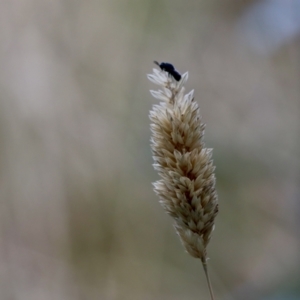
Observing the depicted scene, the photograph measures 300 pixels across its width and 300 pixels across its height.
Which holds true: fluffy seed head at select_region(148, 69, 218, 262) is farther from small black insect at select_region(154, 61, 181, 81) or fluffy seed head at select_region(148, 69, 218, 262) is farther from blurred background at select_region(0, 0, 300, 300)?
blurred background at select_region(0, 0, 300, 300)

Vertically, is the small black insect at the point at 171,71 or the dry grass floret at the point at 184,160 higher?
the small black insect at the point at 171,71

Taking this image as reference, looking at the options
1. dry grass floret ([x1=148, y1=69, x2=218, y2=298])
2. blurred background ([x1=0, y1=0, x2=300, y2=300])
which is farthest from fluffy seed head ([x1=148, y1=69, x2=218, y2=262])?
blurred background ([x1=0, y1=0, x2=300, y2=300])

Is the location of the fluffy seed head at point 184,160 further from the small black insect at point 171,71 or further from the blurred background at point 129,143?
the blurred background at point 129,143

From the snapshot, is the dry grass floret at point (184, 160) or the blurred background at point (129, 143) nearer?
the dry grass floret at point (184, 160)

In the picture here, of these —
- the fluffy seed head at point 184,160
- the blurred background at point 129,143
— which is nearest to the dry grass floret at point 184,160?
the fluffy seed head at point 184,160

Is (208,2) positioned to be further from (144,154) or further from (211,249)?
(211,249)

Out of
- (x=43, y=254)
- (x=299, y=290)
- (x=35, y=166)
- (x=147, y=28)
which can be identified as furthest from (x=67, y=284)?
(x=147, y=28)
